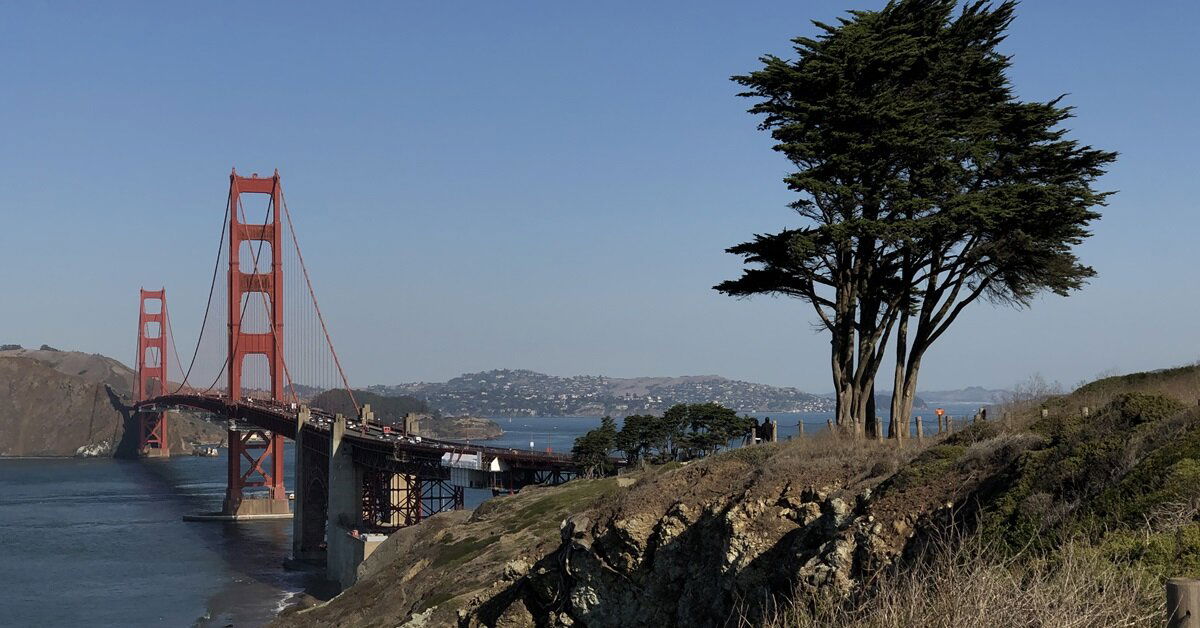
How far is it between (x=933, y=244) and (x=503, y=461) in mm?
51747

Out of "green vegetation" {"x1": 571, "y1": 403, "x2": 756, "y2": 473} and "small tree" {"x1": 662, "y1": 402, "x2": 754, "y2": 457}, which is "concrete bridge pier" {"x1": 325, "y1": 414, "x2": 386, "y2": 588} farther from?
"small tree" {"x1": 662, "y1": 402, "x2": 754, "y2": 457}

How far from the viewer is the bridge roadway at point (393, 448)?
3329 inches

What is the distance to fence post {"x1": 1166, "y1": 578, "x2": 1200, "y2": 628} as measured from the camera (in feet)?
33.6

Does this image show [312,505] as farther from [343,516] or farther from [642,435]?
[642,435]

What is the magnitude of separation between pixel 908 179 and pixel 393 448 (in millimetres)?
61172

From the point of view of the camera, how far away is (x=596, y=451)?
257 ft

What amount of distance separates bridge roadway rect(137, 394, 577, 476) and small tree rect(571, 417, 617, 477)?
221 centimetres

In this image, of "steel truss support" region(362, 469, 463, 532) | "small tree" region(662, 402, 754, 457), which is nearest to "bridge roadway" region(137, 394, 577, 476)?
"steel truss support" region(362, 469, 463, 532)

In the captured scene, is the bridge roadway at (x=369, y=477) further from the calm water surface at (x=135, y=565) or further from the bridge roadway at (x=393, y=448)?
the calm water surface at (x=135, y=565)

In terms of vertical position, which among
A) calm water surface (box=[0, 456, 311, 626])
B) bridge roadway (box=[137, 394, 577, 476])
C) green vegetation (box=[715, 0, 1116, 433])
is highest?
green vegetation (box=[715, 0, 1116, 433])

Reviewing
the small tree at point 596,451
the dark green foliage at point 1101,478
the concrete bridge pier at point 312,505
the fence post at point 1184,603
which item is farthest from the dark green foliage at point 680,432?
the fence post at point 1184,603

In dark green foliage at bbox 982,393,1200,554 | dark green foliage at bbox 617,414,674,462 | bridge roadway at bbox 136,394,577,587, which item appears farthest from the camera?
bridge roadway at bbox 136,394,577,587

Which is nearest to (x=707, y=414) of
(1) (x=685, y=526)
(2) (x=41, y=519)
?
(1) (x=685, y=526)

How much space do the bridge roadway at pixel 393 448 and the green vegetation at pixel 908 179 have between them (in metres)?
44.7
